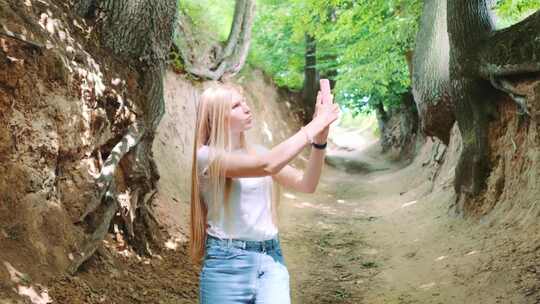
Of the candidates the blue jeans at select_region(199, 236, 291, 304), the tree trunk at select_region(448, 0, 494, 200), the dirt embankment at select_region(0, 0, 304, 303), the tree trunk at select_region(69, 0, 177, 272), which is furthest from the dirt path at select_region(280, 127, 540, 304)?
the blue jeans at select_region(199, 236, 291, 304)

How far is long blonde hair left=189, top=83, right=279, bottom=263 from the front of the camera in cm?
231

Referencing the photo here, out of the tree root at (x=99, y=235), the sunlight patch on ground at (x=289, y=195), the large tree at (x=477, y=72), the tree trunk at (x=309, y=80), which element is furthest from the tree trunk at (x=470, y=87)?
the tree trunk at (x=309, y=80)

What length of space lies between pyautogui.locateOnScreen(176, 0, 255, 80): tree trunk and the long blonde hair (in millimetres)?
8110

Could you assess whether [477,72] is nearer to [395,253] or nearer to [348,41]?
[395,253]

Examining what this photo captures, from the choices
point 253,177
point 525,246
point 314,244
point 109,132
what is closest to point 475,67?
point 525,246

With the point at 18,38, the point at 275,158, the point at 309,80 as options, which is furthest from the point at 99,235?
the point at 309,80

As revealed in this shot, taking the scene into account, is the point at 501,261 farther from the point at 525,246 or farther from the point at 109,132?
the point at 109,132

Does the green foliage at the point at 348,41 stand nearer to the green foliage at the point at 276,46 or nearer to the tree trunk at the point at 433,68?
the green foliage at the point at 276,46

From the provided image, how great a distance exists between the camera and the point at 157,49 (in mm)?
5570

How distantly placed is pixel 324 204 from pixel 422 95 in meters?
3.53

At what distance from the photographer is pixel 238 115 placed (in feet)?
7.84

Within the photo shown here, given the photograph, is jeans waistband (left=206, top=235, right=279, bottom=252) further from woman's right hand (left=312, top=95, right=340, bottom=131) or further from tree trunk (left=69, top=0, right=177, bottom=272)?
tree trunk (left=69, top=0, right=177, bottom=272)

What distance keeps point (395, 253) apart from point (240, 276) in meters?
4.91

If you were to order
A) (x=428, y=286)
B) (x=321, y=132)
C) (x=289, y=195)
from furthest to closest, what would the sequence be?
(x=289, y=195) → (x=428, y=286) → (x=321, y=132)
